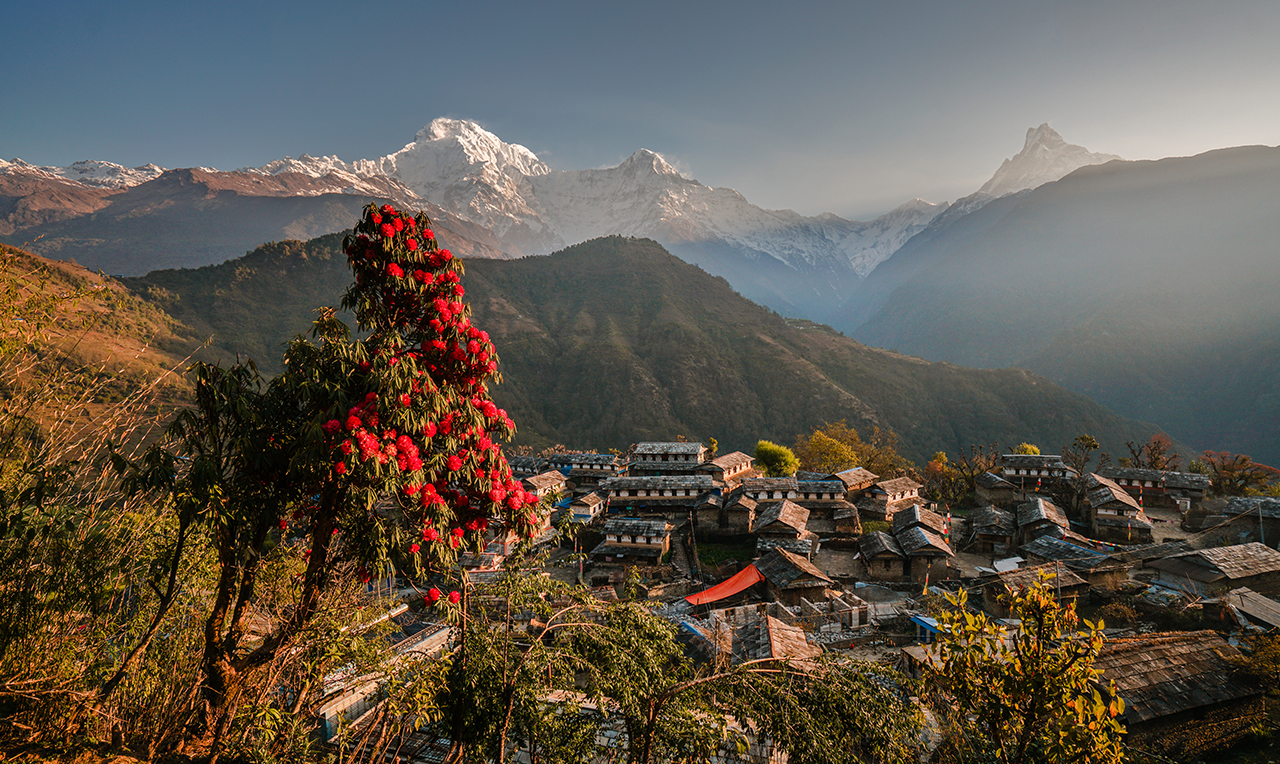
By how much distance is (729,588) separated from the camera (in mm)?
29484

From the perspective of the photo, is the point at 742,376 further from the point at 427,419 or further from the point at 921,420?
the point at 427,419

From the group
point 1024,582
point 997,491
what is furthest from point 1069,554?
point 997,491

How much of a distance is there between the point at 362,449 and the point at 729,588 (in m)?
28.5

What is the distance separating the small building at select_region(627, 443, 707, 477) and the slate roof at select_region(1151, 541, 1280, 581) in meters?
35.3

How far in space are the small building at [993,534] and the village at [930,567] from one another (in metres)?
0.10

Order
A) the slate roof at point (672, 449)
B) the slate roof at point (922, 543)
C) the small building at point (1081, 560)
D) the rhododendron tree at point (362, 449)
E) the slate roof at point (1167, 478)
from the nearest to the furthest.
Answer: the rhododendron tree at point (362, 449) < the small building at point (1081, 560) < the slate roof at point (922, 543) < the slate roof at point (1167, 478) < the slate roof at point (672, 449)

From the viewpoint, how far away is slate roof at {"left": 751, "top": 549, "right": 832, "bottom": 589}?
92.0ft

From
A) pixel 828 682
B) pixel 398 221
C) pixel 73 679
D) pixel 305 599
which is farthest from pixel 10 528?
pixel 828 682

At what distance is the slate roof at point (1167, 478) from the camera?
44.6 m

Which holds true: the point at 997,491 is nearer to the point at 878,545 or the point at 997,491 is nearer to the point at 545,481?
the point at 878,545

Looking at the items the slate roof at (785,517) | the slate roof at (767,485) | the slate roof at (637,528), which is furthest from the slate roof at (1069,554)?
the slate roof at (637,528)

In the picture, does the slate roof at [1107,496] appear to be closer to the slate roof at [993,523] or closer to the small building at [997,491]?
the small building at [997,491]

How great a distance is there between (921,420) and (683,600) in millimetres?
90933

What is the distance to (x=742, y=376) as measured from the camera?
113 meters
